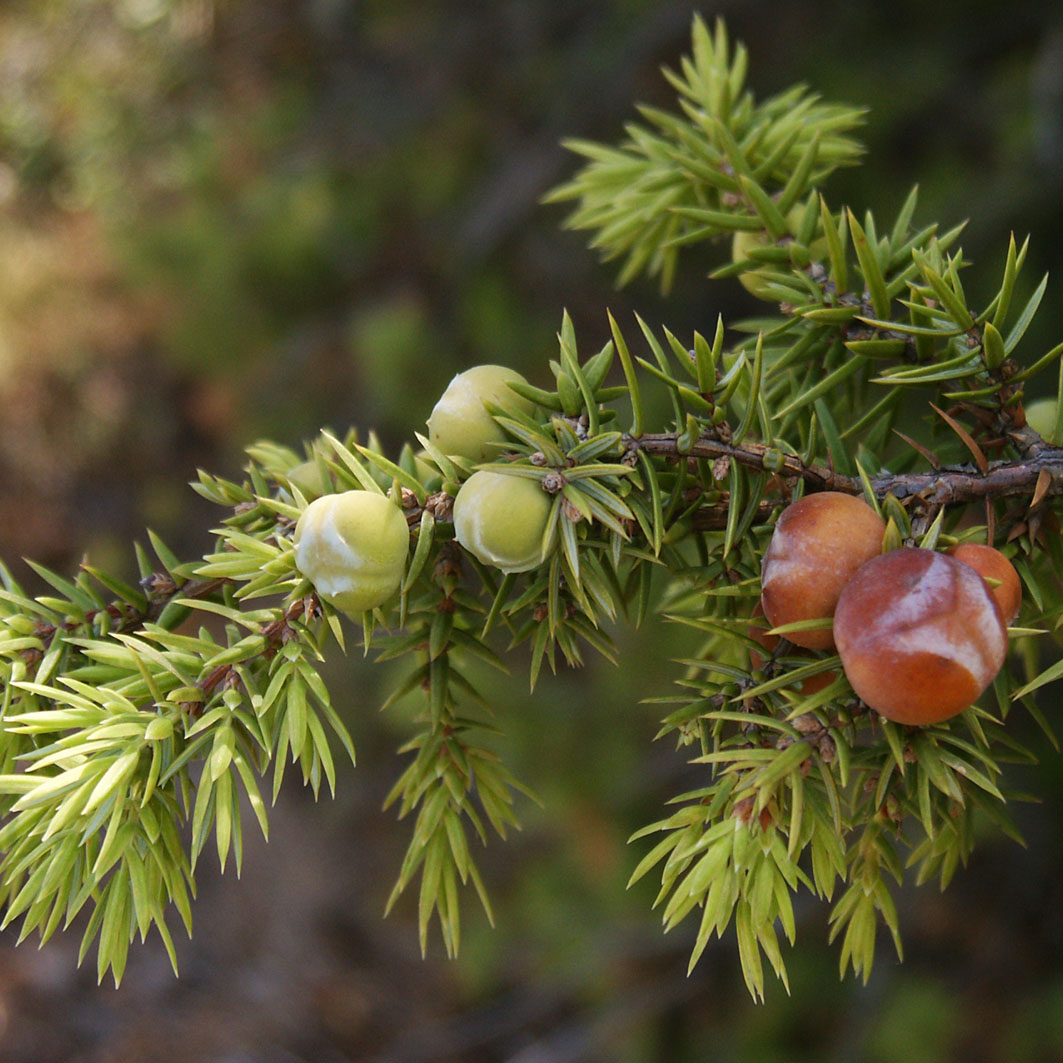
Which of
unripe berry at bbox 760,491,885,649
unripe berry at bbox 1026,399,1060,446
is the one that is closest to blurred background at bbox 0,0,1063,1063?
unripe berry at bbox 1026,399,1060,446

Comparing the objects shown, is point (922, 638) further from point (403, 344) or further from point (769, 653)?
point (403, 344)

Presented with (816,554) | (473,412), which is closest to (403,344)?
(473,412)

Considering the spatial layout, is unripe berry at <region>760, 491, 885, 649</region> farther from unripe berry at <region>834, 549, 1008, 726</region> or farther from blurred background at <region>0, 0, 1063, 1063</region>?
blurred background at <region>0, 0, 1063, 1063</region>

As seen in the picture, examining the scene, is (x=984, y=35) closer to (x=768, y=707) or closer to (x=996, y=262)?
(x=996, y=262)

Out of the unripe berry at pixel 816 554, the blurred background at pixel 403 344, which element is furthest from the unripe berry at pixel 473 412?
the blurred background at pixel 403 344

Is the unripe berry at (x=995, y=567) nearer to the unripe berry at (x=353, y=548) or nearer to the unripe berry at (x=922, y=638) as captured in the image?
the unripe berry at (x=922, y=638)

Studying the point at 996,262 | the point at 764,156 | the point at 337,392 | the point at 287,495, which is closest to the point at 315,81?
the point at 337,392
